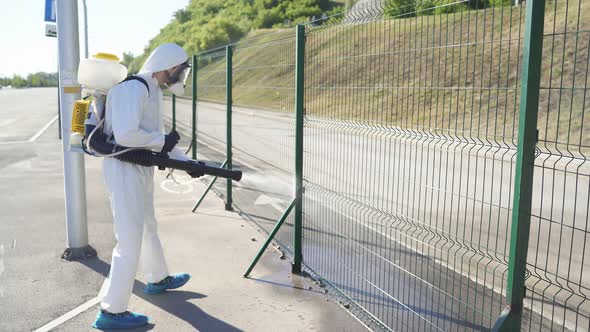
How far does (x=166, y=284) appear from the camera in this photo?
4867mm

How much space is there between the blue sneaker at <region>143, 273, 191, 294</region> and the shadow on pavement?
5 cm

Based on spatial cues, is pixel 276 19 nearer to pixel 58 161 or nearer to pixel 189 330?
pixel 58 161

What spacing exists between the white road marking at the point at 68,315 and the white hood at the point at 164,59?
76.7 inches

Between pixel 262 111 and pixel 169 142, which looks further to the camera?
pixel 262 111

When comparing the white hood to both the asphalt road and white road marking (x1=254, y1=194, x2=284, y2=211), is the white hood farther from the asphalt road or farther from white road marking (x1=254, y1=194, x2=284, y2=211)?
white road marking (x1=254, y1=194, x2=284, y2=211)

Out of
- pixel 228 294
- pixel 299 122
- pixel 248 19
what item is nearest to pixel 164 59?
pixel 299 122

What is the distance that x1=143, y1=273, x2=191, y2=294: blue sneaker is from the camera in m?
4.85

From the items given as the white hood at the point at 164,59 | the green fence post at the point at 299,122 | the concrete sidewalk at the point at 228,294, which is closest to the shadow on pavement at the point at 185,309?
the concrete sidewalk at the point at 228,294

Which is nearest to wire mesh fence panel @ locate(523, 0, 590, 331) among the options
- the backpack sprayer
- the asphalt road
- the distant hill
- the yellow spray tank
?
the asphalt road

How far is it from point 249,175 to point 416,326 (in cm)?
712

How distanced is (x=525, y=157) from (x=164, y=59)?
2670 mm

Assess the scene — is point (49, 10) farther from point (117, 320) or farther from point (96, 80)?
point (117, 320)

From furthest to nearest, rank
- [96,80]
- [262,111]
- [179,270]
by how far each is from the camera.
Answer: [262,111] < [179,270] < [96,80]

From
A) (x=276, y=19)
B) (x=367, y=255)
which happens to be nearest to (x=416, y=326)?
(x=367, y=255)
